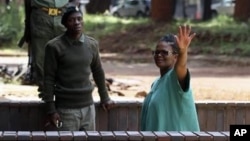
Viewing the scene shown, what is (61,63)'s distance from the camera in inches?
235

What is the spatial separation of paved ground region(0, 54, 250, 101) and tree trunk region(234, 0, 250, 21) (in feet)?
15.8

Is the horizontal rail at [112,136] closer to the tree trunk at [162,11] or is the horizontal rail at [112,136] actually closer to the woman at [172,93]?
the woman at [172,93]

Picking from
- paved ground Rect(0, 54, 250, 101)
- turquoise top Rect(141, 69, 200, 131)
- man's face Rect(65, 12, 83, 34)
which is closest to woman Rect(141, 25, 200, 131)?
turquoise top Rect(141, 69, 200, 131)

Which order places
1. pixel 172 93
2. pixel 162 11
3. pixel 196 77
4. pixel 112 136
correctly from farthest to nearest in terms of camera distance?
pixel 162 11, pixel 196 77, pixel 172 93, pixel 112 136

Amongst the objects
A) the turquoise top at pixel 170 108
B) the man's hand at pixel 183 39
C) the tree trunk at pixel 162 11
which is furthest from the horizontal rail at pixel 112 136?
the tree trunk at pixel 162 11

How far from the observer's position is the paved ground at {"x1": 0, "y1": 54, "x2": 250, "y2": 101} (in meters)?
12.0

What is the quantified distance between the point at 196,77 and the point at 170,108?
1352 centimetres

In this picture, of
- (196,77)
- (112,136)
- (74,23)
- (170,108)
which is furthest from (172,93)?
(196,77)

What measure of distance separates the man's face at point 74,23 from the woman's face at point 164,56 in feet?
3.70

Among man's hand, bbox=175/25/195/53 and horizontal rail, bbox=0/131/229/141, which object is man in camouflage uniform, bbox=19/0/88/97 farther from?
horizontal rail, bbox=0/131/229/141

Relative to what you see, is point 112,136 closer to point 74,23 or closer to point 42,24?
point 74,23

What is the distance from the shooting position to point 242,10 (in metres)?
27.2

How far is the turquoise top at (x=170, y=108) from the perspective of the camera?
4772 millimetres

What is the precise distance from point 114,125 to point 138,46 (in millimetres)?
18274
